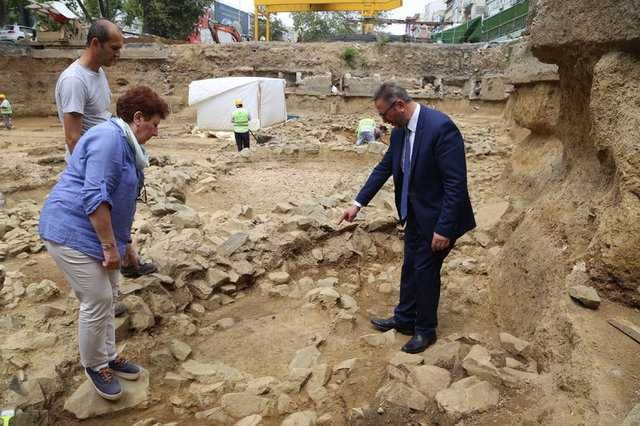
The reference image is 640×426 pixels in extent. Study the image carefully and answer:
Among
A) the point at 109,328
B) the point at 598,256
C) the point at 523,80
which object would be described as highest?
the point at 523,80

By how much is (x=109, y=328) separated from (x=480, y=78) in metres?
17.9

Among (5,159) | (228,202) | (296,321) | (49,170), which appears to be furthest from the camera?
(5,159)

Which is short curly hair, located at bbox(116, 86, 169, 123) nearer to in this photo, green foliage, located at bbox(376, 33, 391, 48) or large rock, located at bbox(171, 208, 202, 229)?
large rock, located at bbox(171, 208, 202, 229)

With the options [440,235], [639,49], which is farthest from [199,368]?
[639,49]

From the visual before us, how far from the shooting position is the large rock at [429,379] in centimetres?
225

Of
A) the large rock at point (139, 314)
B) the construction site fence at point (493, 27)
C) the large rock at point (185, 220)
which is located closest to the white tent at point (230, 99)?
the large rock at point (185, 220)

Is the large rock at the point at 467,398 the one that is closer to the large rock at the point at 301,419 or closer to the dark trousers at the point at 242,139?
the large rock at the point at 301,419

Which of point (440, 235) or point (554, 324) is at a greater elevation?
point (440, 235)

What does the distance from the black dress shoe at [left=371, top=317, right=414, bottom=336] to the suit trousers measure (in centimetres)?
179

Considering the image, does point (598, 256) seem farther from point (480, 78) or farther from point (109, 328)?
point (480, 78)

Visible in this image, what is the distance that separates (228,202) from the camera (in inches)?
271

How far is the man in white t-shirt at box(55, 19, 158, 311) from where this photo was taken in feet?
9.00

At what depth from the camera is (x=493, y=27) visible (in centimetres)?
2152

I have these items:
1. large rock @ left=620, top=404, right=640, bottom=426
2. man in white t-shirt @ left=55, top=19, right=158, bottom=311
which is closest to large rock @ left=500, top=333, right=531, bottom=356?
large rock @ left=620, top=404, right=640, bottom=426
